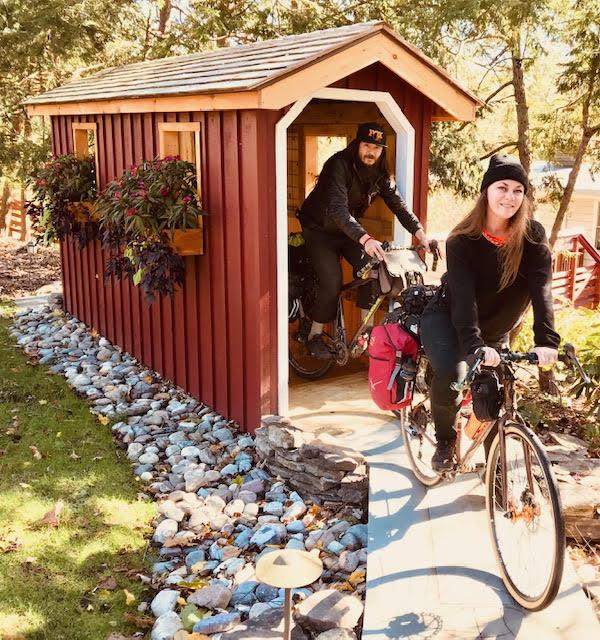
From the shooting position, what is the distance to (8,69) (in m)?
13.8

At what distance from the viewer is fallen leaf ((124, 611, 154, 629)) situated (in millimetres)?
3668

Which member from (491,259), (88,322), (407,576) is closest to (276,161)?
(491,259)

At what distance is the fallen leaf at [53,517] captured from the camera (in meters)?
4.59

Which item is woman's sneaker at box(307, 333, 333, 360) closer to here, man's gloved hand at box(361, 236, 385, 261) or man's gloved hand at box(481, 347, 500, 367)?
man's gloved hand at box(361, 236, 385, 261)

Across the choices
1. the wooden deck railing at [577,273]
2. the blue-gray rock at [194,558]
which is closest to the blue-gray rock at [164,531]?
the blue-gray rock at [194,558]

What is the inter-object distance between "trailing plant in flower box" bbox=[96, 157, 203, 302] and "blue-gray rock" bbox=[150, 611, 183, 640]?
9.64ft

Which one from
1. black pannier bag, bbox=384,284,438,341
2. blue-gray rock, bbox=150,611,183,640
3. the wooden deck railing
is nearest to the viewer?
blue-gray rock, bbox=150,611,183,640

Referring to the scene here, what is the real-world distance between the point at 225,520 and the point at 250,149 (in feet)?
8.47

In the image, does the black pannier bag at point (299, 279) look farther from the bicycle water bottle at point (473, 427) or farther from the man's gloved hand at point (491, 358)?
the man's gloved hand at point (491, 358)

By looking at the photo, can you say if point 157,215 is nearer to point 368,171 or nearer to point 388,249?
point 368,171

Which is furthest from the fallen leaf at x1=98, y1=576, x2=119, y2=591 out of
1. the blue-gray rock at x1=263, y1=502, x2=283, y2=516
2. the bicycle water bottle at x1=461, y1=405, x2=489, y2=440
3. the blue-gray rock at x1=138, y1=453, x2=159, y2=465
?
the bicycle water bottle at x1=461, y1=405, x2=489, y2=440

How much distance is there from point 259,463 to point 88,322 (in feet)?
A: 16.4

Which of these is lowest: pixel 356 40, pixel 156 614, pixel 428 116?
pixel 156 614

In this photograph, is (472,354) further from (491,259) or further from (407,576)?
(407,576)
